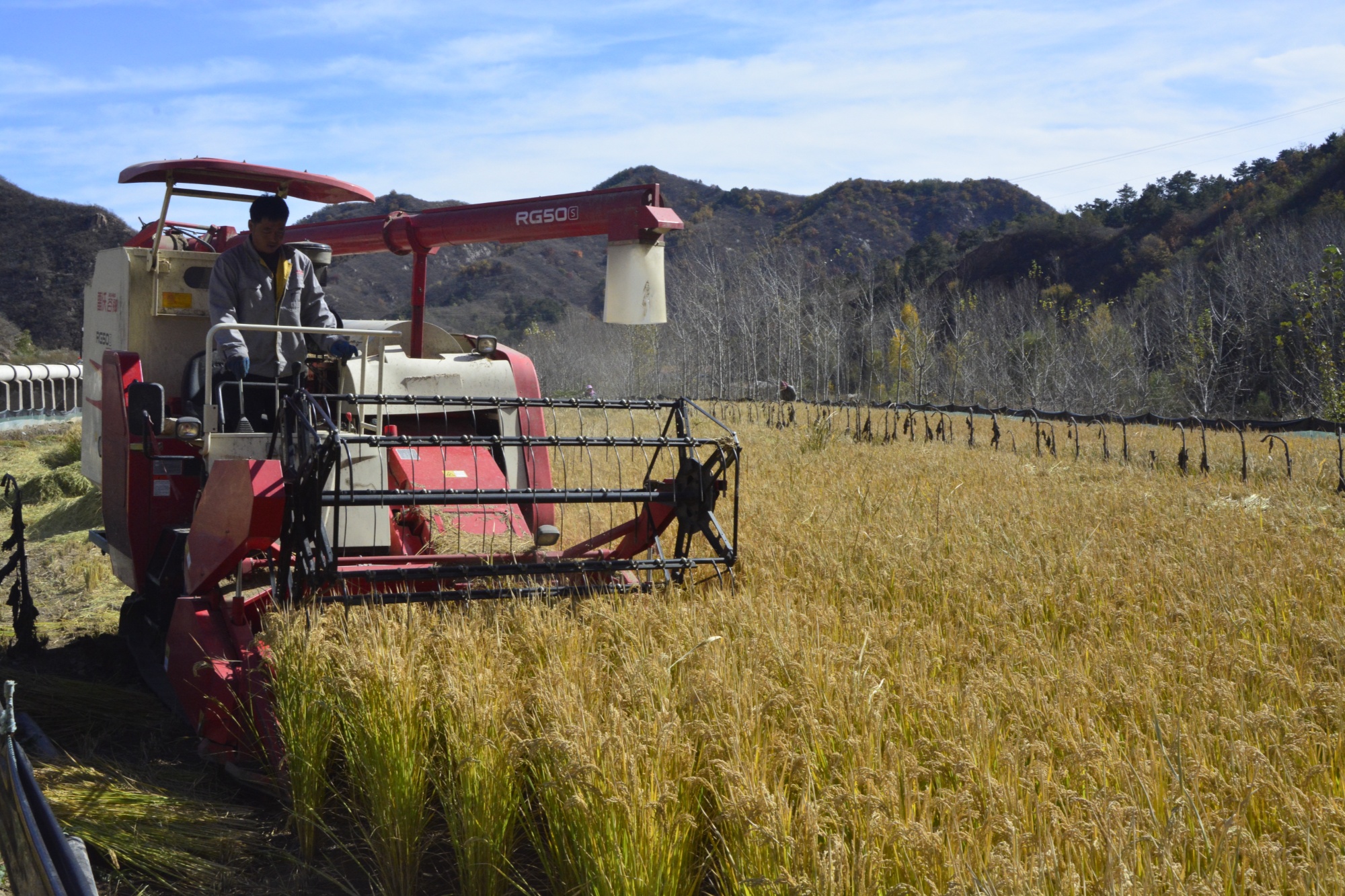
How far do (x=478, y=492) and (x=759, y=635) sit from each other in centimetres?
127

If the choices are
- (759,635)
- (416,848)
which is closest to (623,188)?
(759,635)

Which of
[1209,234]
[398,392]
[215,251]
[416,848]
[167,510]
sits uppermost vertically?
[1209,234]

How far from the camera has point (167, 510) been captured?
5.63 m

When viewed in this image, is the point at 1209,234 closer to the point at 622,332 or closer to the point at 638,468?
the point at 622,332

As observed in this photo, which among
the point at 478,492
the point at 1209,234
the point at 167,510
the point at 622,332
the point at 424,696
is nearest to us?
the point at 424,696

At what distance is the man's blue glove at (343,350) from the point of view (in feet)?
17.1

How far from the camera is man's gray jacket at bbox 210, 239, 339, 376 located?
5465 millimetres

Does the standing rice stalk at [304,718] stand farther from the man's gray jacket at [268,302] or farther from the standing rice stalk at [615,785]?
the man's gray jacket at [268,302]

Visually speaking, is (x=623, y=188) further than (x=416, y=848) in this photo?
Yes

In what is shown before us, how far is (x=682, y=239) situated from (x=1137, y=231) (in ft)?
150

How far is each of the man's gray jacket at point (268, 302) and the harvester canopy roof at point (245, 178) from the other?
38cm

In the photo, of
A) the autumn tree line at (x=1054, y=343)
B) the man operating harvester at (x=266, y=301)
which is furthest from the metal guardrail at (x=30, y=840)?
the autumn tree line at (x=1054, y=343)

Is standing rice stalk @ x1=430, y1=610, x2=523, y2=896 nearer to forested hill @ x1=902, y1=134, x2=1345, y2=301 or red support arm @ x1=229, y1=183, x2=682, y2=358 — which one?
red support arm @ x1=229, y1=183, x2=682, y2=358

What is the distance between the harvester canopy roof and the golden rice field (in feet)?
9.13
